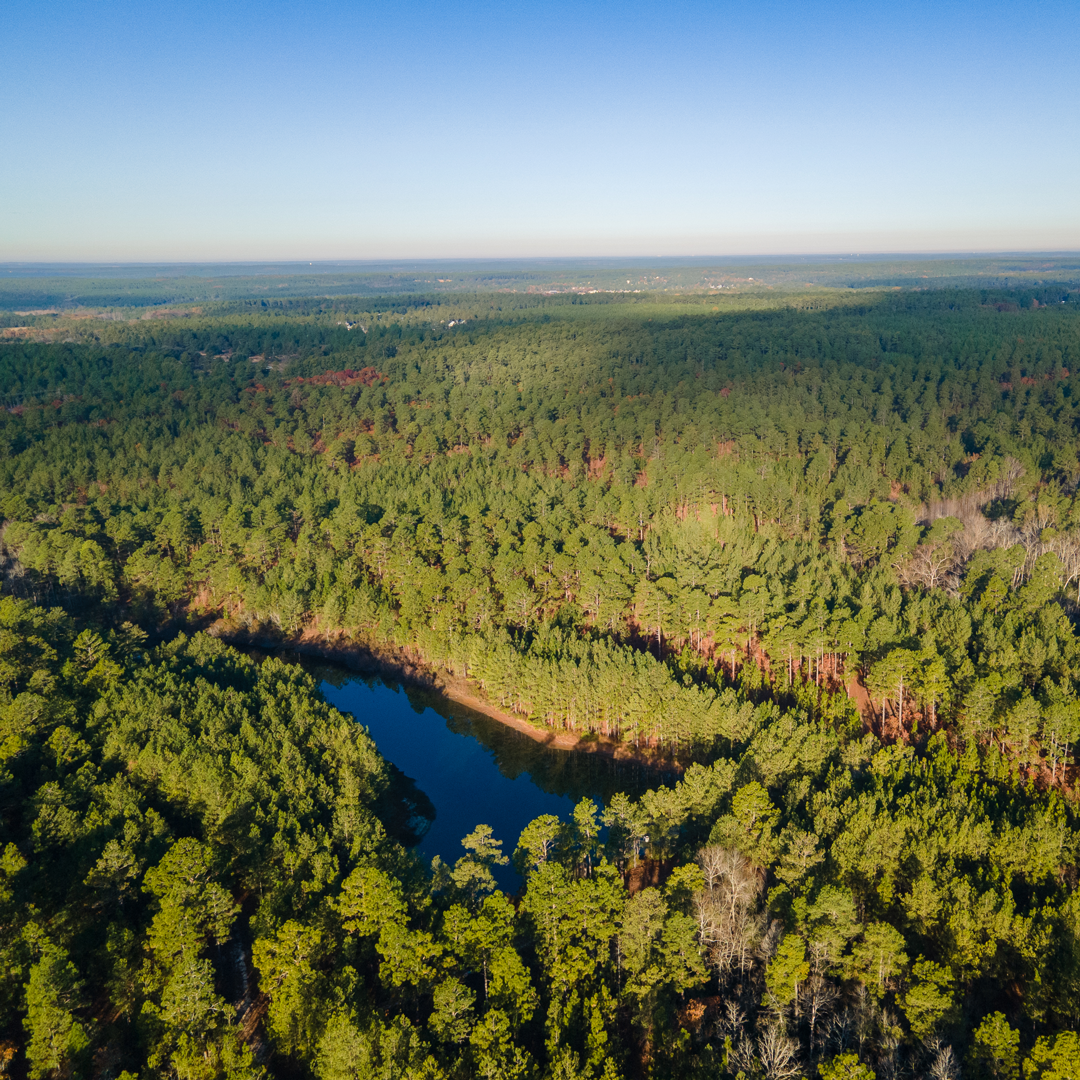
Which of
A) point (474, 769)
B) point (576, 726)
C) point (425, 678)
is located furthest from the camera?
point (425, 678)

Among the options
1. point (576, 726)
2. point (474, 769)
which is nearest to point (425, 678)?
point (474, 769)

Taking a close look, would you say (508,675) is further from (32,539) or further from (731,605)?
(32,539)

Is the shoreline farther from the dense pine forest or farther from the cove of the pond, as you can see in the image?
the dense pine forest

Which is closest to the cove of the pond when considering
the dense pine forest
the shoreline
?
the shoreline

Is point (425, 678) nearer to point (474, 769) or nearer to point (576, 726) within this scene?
point (474, 769)

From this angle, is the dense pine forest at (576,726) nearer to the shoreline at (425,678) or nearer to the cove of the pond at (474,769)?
the shoreline at (425,678)

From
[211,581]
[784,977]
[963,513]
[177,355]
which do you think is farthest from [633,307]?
[784,977]
